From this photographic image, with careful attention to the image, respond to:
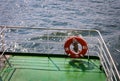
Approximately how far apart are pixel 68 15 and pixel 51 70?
49.0ft

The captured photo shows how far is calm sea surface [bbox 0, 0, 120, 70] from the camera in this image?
1820cm

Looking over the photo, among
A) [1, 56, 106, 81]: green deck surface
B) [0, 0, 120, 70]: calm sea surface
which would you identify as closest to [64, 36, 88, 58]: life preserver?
[1, 56, 106, 81]: green deck surface

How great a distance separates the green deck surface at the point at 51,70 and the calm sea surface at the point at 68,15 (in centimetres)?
689

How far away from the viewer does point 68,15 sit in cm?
2133

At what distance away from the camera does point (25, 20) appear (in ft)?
64.7

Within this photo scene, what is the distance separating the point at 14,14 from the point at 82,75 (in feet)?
52.1

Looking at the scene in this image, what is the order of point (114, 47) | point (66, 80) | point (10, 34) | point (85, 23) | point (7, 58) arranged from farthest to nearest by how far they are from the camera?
point (85, 23), point (10, 34), point (114, 47), point (7, 58), point (66, 80)

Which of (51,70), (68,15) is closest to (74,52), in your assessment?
(51,70)

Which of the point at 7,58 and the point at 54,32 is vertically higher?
the point at 7,58

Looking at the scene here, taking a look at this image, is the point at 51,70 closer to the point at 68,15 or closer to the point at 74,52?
the point at 74,52

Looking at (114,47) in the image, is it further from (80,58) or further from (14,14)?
(14,14)

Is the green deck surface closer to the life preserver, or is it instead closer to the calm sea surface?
the life preserver

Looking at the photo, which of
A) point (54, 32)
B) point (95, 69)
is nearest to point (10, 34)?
point (54, 32)

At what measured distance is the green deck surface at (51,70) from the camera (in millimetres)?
6281
